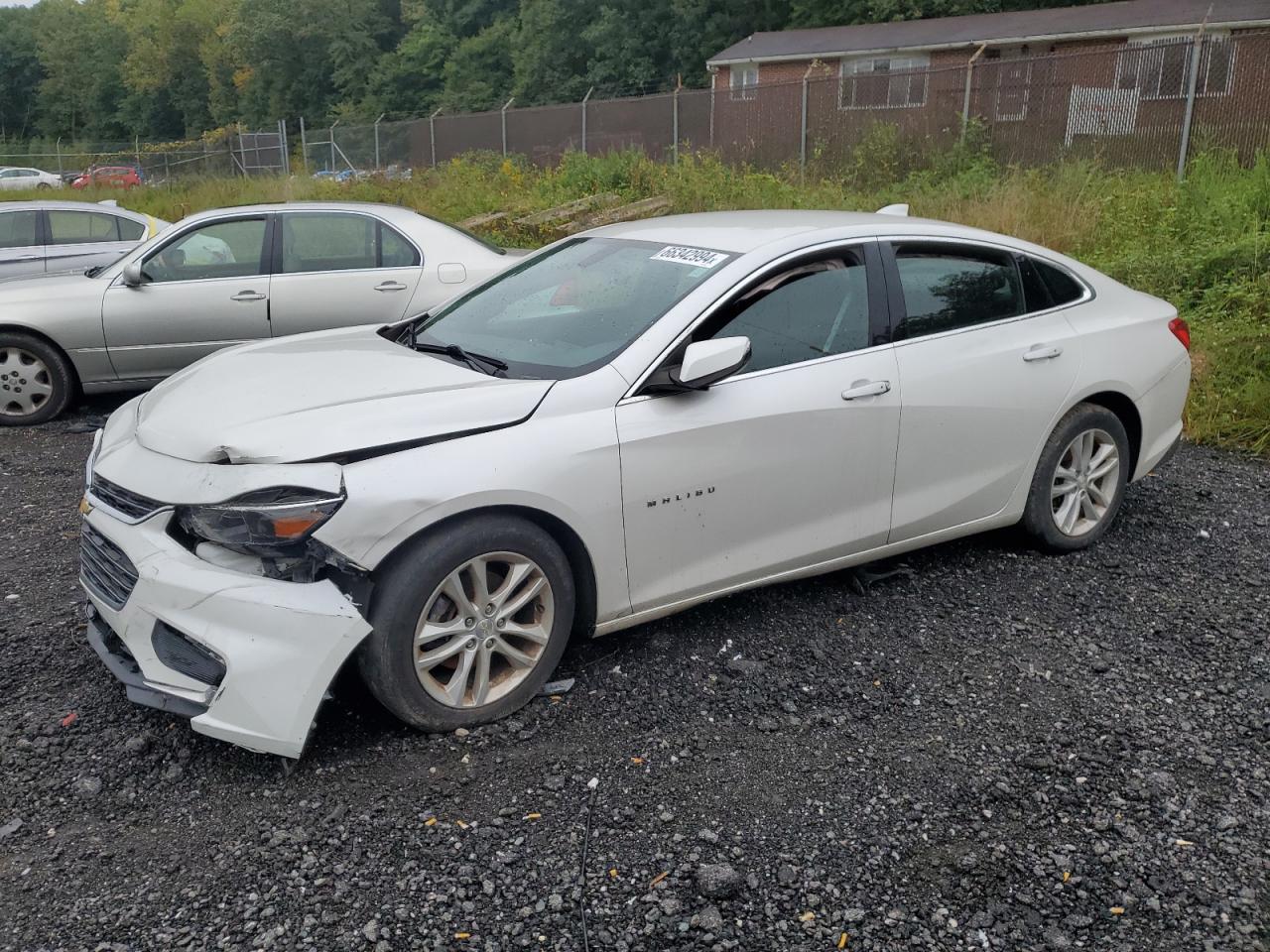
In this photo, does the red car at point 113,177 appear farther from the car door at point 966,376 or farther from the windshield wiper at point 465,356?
the car door at point 966,376

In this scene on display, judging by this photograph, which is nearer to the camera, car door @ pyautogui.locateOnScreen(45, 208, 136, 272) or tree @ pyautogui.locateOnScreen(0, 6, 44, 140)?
car door @ pyautogui.locateOnScreen(45, 208, 136, 272)

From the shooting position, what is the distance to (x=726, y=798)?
3.26 metres

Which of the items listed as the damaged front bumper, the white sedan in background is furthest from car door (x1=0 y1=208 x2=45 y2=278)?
the white sedan in background

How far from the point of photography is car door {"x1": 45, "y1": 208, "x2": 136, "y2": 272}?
1134 cm

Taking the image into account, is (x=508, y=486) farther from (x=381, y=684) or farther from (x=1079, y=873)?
(x=1079, y=873)

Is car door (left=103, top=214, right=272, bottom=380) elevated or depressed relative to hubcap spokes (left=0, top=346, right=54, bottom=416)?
elevated

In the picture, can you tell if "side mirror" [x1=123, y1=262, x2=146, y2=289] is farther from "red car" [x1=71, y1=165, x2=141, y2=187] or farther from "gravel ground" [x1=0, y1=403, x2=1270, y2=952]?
"red car" [x1=71, y1=165, x2=141, y2=187]

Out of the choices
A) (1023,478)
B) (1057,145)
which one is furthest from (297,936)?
(1057,145)

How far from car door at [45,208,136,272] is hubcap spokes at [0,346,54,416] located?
3811mm

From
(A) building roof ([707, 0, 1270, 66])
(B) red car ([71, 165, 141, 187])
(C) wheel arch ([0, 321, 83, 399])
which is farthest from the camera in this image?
(B) red car ([71, 165, 141, 187])

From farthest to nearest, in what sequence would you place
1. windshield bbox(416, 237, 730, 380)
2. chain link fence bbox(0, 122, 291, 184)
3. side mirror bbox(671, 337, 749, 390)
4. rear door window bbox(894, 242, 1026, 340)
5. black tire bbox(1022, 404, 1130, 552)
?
chain link fence bbox(0, 122, 291, 184), black tire bbox(1022, 404, 1130, 552), rear door window bbox(894, 242, 1026, 340), windshield bbox(416, 237, 730, 380), side mirror bbox(671, 337, 749, 390)

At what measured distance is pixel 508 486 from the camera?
3.44 metres

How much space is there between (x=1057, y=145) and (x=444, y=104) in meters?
47.5

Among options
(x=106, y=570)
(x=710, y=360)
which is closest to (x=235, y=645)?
(x=106, y=570)
